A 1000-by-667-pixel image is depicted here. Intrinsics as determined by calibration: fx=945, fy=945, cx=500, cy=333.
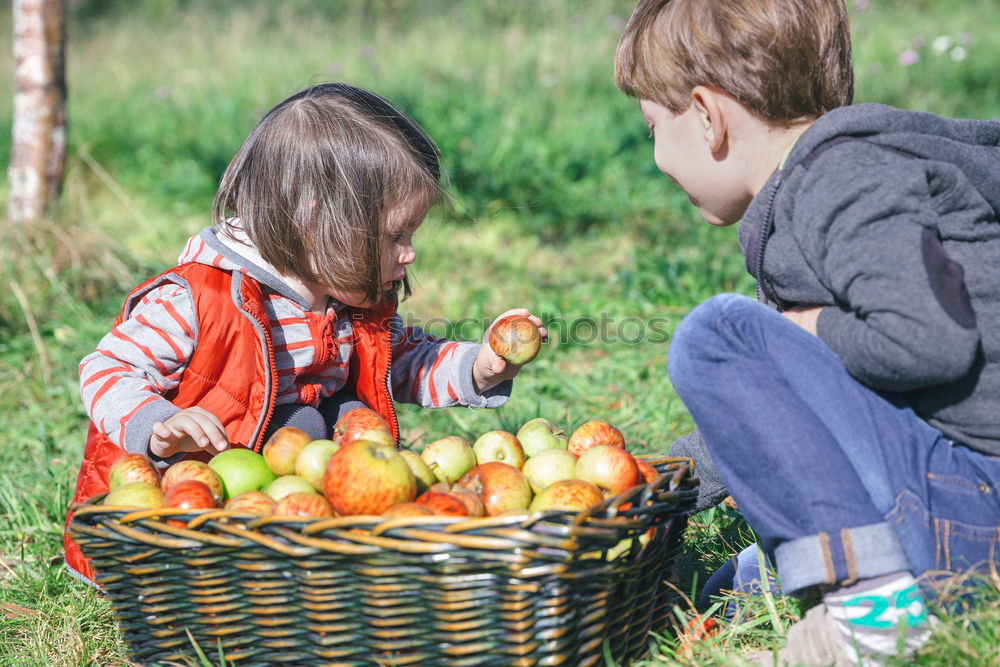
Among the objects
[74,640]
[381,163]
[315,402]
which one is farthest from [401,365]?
[74,640]

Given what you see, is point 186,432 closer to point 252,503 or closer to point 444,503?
point 252,503

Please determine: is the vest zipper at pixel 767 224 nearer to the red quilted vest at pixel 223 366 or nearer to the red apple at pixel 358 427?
the red apple at pixel 358 427

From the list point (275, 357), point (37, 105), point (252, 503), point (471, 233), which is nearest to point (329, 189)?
point (275, 357)

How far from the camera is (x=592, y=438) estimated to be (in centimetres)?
220

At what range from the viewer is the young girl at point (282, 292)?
2254 mm

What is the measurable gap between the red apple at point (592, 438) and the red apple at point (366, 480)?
0.50 metres

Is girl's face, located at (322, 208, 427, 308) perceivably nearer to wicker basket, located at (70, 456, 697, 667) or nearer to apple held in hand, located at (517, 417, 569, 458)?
apple held in hand, located at (517, 417, 569, 458)

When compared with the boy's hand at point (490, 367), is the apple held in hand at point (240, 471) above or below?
below

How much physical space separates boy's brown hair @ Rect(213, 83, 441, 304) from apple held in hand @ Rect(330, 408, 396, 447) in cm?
33

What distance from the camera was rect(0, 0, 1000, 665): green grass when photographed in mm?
2430

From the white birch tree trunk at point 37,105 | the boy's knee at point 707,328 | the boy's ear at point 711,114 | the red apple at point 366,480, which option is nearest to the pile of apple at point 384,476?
the red apple at point 366,480

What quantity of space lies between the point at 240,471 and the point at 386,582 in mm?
567

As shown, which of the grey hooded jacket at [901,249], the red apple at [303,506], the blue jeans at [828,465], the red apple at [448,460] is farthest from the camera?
the red apple at [448,460]

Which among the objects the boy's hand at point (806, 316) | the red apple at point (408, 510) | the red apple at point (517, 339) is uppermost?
the boy's hand at point (806, 316)
